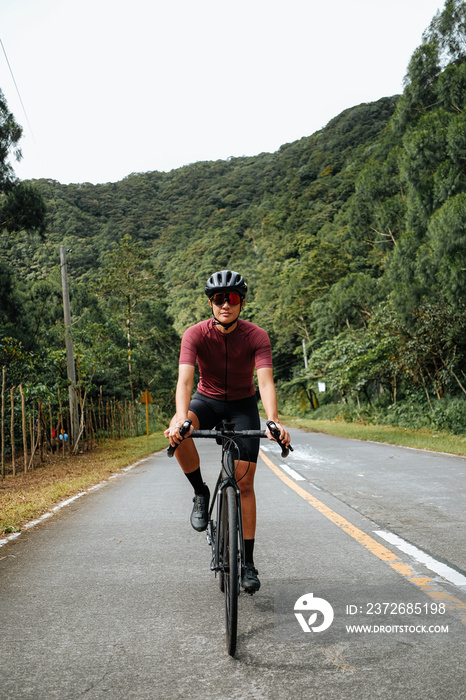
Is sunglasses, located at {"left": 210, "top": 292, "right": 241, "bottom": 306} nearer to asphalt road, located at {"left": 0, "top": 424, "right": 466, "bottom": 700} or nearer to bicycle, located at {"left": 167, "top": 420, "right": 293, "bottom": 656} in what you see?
bicycle, located at {"left": 167, "top": 420, "right": 293, "bottom": 656}

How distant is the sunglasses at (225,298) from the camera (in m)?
4.30

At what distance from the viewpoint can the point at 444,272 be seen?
19.8 meters

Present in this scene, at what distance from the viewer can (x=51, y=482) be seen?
42.8ft

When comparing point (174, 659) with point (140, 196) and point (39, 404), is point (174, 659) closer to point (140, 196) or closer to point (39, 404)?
point (39, 404)

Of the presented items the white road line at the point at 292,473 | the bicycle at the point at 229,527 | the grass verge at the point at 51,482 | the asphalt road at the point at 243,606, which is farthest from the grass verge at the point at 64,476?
the bicycle at the point at 229,527

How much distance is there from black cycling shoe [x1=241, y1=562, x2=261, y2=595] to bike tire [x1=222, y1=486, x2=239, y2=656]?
13.0 inches

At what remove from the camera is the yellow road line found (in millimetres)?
3993

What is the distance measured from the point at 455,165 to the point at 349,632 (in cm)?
1980

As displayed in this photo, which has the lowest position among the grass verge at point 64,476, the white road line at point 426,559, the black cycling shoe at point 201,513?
the white road line at point 426,559

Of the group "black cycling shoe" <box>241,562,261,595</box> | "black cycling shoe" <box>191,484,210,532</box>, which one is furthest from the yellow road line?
"black cycling shoe" <box>191,484,210,532</box>

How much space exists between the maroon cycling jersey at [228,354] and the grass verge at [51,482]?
12.5 feet

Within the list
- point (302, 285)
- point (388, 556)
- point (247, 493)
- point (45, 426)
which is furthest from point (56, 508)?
point (302, 285)

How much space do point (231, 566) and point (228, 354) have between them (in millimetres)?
1512

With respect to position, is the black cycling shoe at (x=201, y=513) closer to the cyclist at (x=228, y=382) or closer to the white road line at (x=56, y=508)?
the cyclist at (x=228, y=382)
